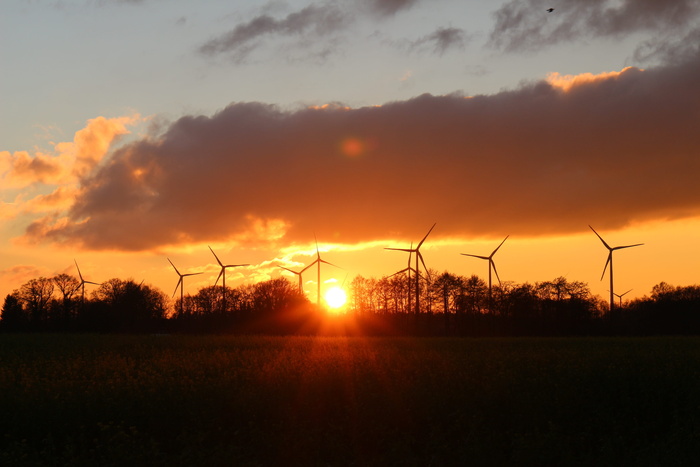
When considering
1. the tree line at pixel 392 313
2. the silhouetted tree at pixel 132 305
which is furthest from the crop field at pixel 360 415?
the silhouetted tree at pixel 132 305

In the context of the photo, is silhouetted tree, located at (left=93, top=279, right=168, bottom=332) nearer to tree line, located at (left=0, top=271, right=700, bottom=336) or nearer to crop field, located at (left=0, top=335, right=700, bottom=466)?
tree line, located at (left=0, top=271, right=700, bottom=336)

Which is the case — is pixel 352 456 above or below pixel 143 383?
below

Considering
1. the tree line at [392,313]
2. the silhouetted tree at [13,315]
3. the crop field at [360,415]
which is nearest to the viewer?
the crop field at [360,415]

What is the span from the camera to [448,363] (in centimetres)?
3566

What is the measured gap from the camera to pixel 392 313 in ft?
384

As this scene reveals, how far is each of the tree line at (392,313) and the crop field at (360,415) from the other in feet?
184

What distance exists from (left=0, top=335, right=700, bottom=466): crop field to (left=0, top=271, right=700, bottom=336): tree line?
56196 mm

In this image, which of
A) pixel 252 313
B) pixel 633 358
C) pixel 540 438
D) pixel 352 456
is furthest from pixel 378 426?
pixel 252 313

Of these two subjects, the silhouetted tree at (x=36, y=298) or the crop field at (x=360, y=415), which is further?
the silhouetted tree at (x=36, y=298)

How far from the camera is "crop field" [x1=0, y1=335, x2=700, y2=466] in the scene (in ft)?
69.7

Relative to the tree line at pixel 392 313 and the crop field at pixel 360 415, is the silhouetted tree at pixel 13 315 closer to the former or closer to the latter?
the tree line at pixel 392 313

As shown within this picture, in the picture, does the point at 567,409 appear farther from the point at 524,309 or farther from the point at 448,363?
the point at 524,309

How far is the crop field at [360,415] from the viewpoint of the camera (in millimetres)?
21250

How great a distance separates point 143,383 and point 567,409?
17080 millimetres
